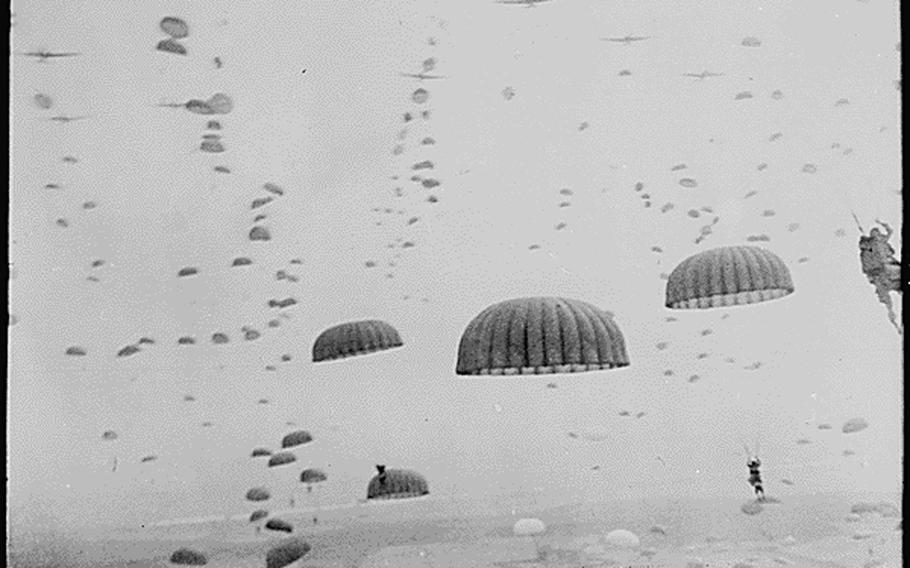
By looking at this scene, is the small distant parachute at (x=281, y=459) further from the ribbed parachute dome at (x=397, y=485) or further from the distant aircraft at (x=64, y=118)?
→ the distant aircraft at (x=64, y=118)

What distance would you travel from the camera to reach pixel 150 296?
2219mm

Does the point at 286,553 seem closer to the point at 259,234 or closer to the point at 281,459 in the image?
the point at 281,459

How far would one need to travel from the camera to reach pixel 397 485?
7.37 ft

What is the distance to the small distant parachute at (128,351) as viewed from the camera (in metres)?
2.21

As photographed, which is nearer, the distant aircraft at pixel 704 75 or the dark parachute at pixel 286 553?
the dark parachute at pixel 286 553

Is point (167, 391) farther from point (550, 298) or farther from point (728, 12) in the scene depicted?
point (728, 12)

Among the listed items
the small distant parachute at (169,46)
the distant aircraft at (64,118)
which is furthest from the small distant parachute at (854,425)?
the distant aircraft at (64,118)

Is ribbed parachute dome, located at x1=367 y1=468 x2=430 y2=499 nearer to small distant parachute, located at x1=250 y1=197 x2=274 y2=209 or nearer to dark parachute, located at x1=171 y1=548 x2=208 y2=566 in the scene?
dark parachute, located at x1=171 y1=548 x2=208 y2=566

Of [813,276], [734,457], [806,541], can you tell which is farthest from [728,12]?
[806,541]

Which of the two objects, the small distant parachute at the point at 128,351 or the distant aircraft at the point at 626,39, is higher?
the distant aircraft at the point at 626,39

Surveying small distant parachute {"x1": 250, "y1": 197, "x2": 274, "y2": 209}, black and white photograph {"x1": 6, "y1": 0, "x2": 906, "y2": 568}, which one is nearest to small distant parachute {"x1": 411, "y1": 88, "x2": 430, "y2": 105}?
black and white photograph {"x1": 6, "y1": 0, "x2": 906, "y2": 568}

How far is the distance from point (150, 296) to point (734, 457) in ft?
4.01

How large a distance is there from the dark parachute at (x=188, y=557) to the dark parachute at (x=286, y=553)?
125 mm

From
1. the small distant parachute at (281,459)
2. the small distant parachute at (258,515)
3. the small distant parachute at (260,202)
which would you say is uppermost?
the small distant parachute at (260,202)
